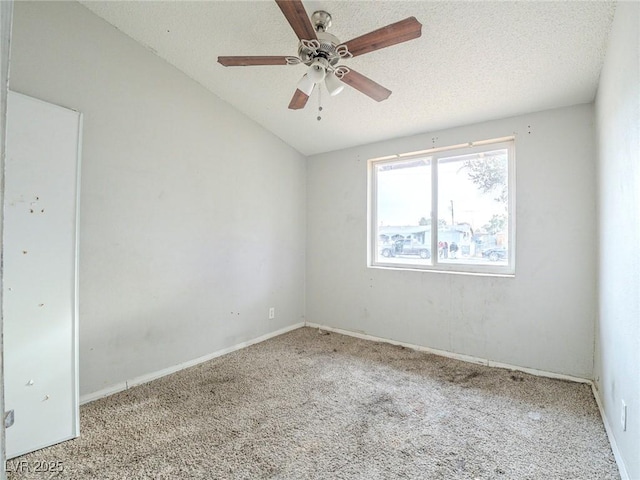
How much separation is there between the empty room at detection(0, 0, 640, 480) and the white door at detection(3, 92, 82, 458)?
1 centimetres

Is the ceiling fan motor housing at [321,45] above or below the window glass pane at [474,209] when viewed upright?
above

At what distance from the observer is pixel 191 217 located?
116 inches

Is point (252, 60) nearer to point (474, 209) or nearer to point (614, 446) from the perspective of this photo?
point (474, 209)

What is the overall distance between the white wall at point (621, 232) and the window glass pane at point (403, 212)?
146 cm

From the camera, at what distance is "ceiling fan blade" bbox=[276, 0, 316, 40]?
4.71ft

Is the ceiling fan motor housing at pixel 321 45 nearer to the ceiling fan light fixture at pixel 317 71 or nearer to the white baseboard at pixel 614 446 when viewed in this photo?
the ceiling fan light fixture at pixel 317 71

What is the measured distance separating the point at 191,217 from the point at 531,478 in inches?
118

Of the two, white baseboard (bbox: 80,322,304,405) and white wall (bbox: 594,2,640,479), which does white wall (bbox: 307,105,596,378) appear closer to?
white wall (bbox: 594,2,640,479)

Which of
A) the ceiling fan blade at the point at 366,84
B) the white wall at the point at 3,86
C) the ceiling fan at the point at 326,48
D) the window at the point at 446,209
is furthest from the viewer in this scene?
the window at the point at 446,209

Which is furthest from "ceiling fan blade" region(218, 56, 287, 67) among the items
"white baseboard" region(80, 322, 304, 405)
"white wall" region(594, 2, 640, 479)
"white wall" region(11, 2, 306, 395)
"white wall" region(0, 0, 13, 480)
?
"white baseboard" region(80, 322, 304, 405)

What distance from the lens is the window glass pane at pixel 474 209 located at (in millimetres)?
2963

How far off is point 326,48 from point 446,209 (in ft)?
6.92

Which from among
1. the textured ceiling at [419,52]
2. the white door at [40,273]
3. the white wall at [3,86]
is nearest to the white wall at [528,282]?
the textured ceiling at [419,52]

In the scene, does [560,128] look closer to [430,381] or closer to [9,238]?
[430,381]
